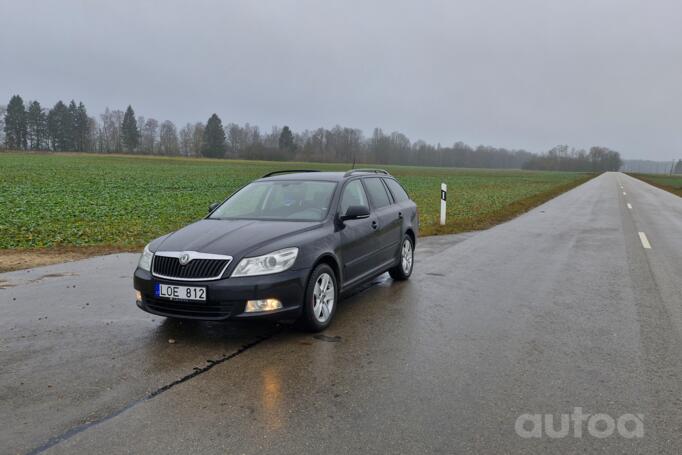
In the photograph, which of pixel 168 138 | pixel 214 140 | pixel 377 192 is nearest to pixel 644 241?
pixel 377 192

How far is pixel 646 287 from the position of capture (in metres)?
7.08

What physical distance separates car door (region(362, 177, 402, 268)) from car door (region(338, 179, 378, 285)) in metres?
0.13

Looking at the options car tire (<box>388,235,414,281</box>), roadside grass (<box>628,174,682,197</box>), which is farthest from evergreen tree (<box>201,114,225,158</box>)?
car tire (<box>388,235,414,281</box>)

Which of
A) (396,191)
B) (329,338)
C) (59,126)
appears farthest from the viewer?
(59,126)

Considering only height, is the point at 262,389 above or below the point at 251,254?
below

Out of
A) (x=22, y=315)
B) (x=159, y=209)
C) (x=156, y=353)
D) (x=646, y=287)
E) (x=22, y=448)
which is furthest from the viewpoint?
(x=159, y=209)

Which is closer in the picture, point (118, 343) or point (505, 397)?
→ point (505, 397)

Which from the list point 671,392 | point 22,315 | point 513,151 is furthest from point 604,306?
point 513,151

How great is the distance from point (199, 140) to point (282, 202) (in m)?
127

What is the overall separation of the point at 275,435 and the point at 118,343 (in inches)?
90.9

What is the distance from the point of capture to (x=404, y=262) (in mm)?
7453

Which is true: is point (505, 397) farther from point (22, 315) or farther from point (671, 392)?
point (22, 315)

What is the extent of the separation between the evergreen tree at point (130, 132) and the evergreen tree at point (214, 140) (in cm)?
1528

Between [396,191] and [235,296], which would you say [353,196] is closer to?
[396,191]
